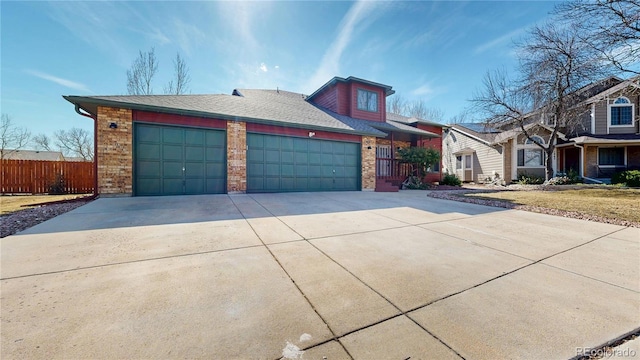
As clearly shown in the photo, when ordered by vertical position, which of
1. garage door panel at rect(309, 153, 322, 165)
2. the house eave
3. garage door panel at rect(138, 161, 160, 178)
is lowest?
garage door panel at rect(138, 161, 160, 178)

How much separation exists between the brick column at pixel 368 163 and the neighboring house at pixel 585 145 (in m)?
11.8

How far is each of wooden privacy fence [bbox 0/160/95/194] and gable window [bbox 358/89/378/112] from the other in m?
13.4

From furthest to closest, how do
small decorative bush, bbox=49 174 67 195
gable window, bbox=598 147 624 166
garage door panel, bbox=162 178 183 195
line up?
gable window, bbox=598 147 624 166
small decorative bush, bbox=49 174 67 195
garage door panel, bbox=162 178 183 195

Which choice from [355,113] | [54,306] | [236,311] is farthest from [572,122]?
[54,306]

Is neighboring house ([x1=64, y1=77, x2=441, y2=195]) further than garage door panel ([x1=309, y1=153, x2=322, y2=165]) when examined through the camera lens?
No

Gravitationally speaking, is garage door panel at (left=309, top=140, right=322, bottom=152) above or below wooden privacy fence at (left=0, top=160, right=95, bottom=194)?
Result: above

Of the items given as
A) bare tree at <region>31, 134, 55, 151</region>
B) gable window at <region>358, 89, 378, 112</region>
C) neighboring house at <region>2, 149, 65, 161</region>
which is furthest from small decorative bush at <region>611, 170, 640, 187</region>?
bare tree at <region>31, 134, 55, 151</region>

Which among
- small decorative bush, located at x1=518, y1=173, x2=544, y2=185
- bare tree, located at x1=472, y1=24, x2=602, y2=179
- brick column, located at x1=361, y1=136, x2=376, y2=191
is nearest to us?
brick column, located at x1=361, y1=136, x2=376, y2=191

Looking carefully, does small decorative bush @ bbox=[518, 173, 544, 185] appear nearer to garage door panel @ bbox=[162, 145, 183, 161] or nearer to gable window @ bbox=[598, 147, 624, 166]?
gable window @ bbox=[598, 147, 624, 166]

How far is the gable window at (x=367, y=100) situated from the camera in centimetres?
1408

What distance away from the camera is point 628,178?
1364cm

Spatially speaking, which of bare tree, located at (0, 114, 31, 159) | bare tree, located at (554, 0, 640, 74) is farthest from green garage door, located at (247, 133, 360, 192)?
bare tree, located at (0, 114, 31, 159)

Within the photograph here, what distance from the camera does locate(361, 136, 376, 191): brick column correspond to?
11422 millimetres

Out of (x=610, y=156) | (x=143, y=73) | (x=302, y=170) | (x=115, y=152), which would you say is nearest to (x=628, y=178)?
(x=610, y=156)
